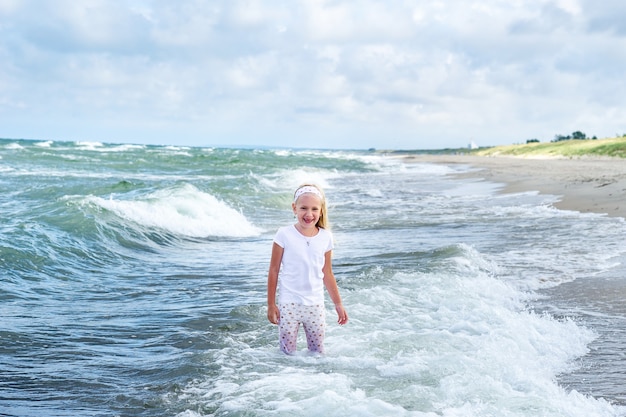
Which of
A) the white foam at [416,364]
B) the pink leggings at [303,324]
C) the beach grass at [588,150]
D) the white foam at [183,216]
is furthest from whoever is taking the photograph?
the beach grass at [588,150]

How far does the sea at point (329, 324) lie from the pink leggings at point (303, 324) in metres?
0.12

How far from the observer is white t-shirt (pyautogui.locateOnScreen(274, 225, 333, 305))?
5031 mm

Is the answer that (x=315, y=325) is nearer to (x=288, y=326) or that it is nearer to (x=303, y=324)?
(x=303, y=324)

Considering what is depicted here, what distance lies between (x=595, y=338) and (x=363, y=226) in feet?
29.7

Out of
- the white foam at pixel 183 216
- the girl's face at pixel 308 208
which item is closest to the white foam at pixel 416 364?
the girl's face at pixel 308 208

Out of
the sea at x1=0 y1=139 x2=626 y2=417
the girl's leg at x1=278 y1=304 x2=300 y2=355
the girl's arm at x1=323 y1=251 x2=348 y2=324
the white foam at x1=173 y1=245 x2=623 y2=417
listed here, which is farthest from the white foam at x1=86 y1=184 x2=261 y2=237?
the girl's arm at x1=323 y1=251 x2=348 y2=324

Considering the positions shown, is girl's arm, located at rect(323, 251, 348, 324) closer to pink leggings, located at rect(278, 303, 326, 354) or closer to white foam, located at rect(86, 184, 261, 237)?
pink leggings, located at rect(278, 303, 326, 354)

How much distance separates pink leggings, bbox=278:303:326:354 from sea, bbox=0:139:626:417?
0.39 feet

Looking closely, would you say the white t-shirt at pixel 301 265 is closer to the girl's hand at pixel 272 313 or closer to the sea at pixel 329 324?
Answer: the girl's hand at pixel 272 313

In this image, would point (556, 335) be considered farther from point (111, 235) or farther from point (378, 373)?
point (111, 235)

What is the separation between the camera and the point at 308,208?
197 inches

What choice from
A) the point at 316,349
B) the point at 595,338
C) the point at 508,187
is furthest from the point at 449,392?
the point at 508,187

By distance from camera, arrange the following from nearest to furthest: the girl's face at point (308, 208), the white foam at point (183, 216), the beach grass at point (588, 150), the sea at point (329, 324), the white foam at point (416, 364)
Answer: the white foam at point (416, 364) → the sea at point (329, 324) → the girl's face at point (308, 208) → the white foam at point (183, 216) → the beach grass at point (588, 150)

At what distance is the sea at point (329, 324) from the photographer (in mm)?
4504
